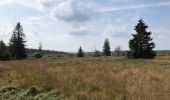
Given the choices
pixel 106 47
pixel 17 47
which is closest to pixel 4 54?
pixel 17 47

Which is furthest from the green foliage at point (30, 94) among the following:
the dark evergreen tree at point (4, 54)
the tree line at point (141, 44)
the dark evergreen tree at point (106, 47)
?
the dark evergreen tree at point (106, 47)

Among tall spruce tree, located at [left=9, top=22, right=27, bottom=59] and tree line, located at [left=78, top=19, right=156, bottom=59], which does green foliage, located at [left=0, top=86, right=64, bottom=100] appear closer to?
→ tree line, located at [left=78, top=19, right=156, bottom=59]

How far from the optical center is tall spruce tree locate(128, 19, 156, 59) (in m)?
66.4

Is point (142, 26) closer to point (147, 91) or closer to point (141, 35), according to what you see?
point (141, 35)

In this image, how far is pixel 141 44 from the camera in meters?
67.2

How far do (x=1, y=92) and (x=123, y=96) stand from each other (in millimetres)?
4772

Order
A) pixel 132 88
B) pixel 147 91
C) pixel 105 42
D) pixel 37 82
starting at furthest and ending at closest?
pixel 105 42
pixel 37 82
pixel 132 88
pixel 147 91

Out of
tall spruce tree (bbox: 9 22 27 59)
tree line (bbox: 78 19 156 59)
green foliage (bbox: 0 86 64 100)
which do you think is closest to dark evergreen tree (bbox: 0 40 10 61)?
tall spruce tree (bbox: 9 22 27 59)

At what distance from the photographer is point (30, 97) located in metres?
11.3

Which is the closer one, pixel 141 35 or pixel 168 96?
pixel 168 96

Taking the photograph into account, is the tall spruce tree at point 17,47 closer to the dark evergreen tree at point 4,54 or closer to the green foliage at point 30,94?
the dark evergreen tree at point 4,54

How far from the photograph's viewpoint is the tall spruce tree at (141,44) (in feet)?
218

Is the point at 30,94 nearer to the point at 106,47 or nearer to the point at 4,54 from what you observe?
the point at 4,54

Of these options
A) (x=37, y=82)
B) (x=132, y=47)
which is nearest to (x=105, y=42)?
(x=132, y=47)
